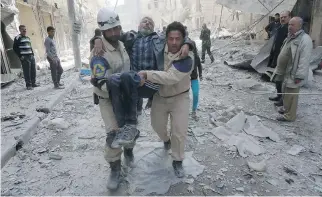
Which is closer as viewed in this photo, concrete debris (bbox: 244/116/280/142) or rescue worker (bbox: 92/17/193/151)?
rescue worker (bbox: 92/17/193/151)

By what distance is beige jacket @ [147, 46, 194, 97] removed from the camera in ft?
7.41

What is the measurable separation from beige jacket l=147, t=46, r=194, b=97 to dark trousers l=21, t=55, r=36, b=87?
206 inches

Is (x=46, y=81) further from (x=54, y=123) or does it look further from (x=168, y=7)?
(x=168, y=7)

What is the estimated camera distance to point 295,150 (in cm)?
335

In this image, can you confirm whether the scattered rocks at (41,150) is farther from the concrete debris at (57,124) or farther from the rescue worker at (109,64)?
the rescue worker at (109,64)

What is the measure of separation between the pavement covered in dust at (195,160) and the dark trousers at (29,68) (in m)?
2.21

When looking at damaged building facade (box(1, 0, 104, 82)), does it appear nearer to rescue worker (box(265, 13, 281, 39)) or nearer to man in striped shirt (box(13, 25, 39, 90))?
man in striped shirt (box(13, 25, 39, 90))

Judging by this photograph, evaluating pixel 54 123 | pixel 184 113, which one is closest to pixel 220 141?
pixel 184 113

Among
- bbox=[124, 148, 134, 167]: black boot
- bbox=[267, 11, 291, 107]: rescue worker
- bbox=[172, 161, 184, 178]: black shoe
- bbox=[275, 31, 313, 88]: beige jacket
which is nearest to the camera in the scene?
bbox=[172, 161, 184, 178]: black shoe

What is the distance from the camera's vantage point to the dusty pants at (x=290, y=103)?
4.21 m

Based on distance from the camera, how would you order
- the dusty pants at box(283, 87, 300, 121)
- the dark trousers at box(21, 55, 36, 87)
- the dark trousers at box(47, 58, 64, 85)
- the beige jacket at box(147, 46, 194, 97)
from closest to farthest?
the beige jacket at box(147, 46, 194, 97) → the dusty pants at box(283, 87, 300, 121) → the dark trousers at box(21, 55, 36, 87) → the dark trousers at box(47, 58, 64, 85)

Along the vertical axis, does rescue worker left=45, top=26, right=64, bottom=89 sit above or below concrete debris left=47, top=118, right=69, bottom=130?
above

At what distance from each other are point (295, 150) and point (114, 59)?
106 inches

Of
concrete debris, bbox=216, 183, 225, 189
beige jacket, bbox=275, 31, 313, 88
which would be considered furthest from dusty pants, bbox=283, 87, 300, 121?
concrete debris, bbox=216, 183, 225, 189
